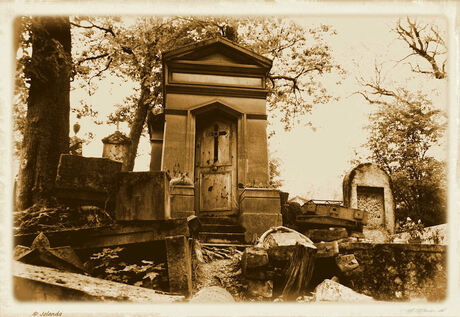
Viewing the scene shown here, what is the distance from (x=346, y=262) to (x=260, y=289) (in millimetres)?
1201

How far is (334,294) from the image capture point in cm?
431

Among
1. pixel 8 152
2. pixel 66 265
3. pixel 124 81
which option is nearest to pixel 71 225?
pixel 66 265

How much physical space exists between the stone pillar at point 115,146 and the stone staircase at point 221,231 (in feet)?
18.6

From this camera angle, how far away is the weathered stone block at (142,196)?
466 cm

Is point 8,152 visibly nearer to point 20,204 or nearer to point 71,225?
point 71,225

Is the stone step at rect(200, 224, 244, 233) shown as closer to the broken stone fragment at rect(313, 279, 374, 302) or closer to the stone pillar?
the broken stone fragment at rect(313, 279, 374, 302)

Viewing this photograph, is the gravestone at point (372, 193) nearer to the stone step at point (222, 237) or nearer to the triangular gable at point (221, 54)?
the triangular gable at point (221, 54)

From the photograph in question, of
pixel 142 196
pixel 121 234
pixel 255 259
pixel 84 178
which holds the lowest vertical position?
pixel 255 259

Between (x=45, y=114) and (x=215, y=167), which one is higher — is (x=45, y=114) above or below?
above

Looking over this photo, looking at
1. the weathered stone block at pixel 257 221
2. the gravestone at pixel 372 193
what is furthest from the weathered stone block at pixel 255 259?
the gravestone at pixel 372 193

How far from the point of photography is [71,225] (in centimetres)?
485

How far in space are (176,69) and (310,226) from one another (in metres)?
5.60

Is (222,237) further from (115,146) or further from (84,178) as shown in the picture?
(115,146)

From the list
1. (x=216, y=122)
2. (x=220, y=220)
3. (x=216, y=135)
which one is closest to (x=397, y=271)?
(x=220, y=220)
